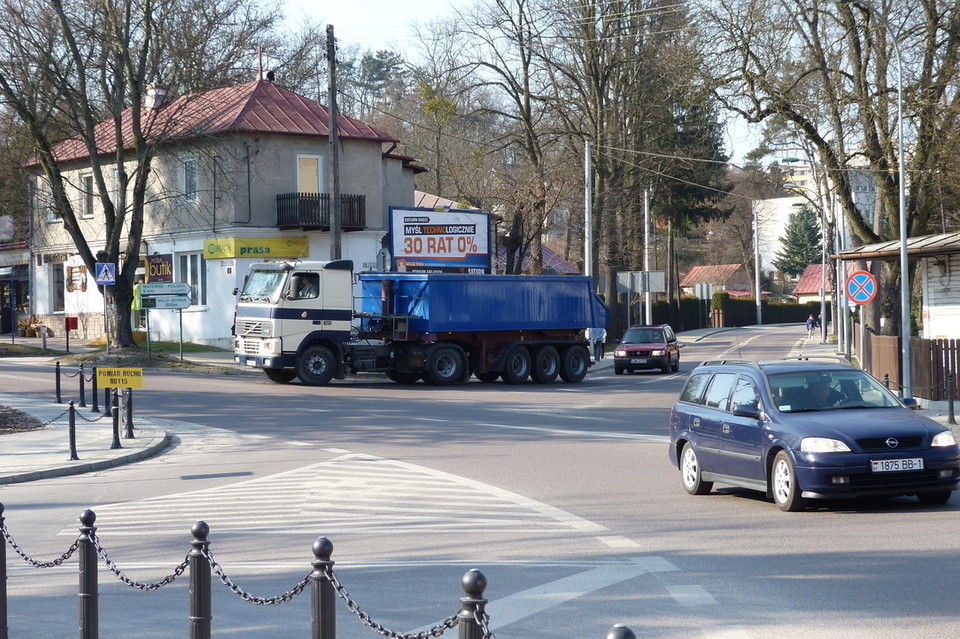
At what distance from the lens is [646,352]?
37.8 meters

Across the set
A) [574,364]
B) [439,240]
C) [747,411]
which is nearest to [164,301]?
[439,240]

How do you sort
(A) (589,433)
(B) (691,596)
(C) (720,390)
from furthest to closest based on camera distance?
(A) (589,433)
(C) (720,390)
(B) (691,596)

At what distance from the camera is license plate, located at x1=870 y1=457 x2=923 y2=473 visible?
10508mm

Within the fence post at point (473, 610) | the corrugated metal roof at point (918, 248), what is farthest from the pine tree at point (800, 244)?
the fence post at point (473, 610)

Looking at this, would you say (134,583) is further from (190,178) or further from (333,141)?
(190,178)

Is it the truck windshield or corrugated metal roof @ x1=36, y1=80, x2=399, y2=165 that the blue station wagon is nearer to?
the truck windshield

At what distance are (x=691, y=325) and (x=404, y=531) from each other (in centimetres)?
7564

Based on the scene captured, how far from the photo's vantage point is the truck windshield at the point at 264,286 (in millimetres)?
29234

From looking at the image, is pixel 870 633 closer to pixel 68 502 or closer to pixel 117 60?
pixel 68 502

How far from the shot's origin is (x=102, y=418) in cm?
2162

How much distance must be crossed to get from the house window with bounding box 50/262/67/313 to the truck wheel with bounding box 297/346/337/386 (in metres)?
25.0

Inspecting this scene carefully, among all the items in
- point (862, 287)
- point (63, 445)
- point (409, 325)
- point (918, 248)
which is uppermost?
point (918, 248)

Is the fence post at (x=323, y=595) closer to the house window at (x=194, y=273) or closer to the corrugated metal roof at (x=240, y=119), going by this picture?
the corrugated metal roof at (x=240, y=119)

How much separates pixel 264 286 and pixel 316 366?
2514mm
